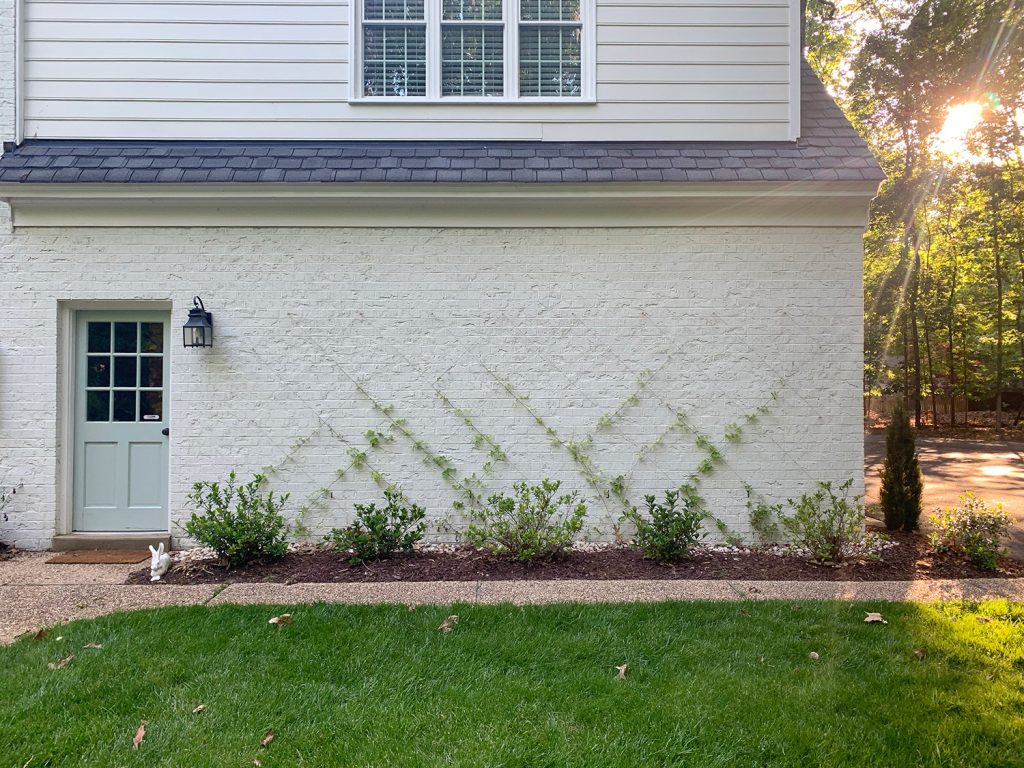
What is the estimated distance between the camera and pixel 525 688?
9.58 feet

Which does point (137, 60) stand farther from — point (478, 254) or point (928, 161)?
point (928, 161)

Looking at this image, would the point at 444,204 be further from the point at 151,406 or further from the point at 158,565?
the point at 158,565

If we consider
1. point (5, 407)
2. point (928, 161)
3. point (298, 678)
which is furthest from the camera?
point (928, 161)

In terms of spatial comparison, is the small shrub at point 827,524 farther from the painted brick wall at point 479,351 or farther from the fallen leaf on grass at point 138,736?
the fallen leaf on grass at point 138,736

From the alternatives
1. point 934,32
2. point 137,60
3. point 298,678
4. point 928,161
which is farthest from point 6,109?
point 928,161

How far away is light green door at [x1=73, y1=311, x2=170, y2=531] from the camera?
5695 millimetres

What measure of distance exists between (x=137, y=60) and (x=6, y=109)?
1.30 metres

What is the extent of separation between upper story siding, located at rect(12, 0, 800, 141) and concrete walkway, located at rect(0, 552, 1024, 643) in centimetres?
414

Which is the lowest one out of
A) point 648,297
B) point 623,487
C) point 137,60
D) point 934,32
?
point 623,487

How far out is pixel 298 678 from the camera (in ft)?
9.95

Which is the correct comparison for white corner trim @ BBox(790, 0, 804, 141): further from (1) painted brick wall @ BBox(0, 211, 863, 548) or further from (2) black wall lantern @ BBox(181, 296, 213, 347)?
(2) black wall lantern @ BBox(181, 296, 213, 347)

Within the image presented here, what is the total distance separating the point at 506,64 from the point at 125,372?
476 cm

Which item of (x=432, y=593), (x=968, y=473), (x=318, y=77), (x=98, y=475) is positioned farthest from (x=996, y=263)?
(x=98, y=475)

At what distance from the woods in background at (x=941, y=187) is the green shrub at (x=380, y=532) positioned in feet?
24.8
